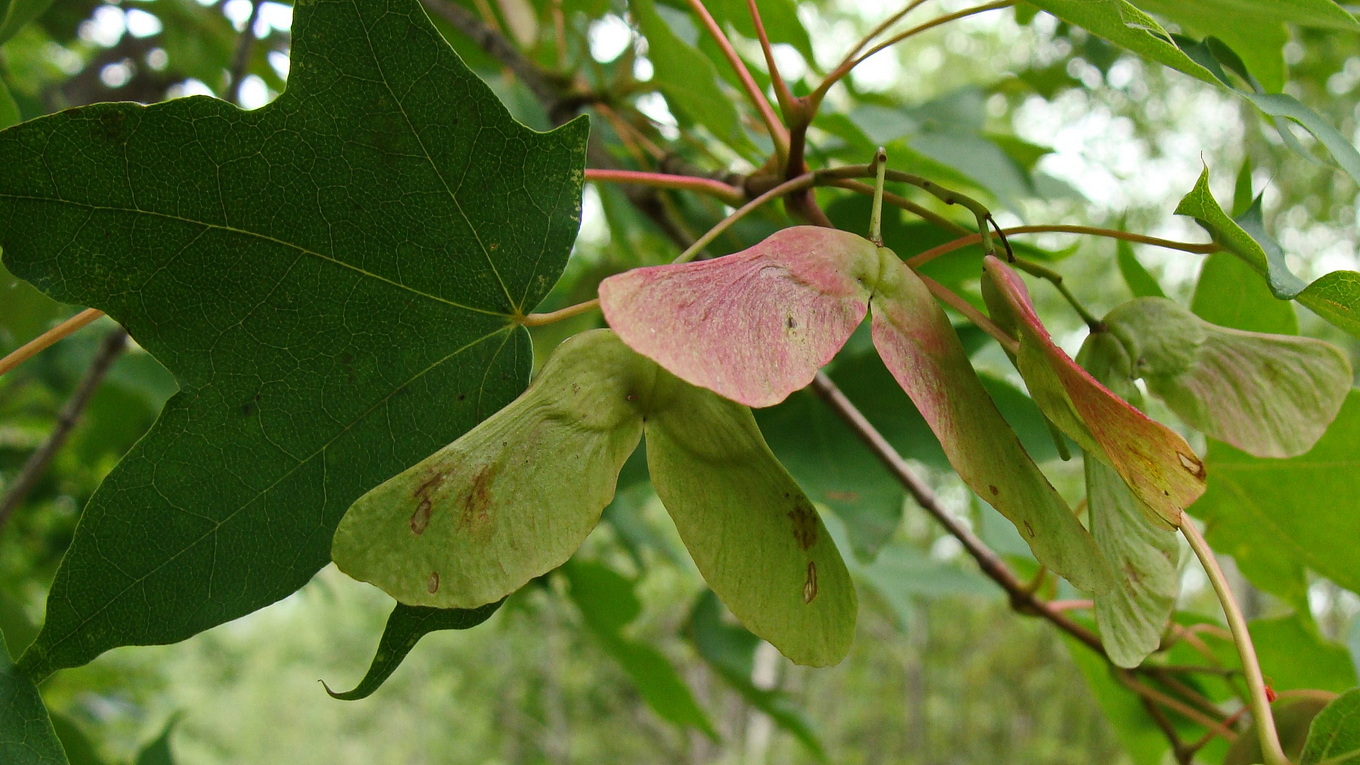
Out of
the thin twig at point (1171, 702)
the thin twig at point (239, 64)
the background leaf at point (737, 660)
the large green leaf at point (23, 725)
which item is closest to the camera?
the large green leaf at point (23, 725)

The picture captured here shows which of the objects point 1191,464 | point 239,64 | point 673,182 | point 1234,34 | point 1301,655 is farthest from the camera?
point 239,64

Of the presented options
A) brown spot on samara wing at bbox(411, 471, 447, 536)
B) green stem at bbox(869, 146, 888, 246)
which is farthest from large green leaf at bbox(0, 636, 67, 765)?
green stem at bbox(869, 146, 888, 246)

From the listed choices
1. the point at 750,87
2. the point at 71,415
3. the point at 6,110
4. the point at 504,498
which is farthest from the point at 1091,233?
the point at 71,415

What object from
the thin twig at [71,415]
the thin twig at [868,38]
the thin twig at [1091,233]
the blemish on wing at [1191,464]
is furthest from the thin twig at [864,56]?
the thin twig at [71,415]

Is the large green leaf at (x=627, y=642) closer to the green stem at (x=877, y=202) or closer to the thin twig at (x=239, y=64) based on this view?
the thin twig at (x=239, y=64)

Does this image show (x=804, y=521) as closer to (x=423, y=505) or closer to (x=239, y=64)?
(x=423, y=505)

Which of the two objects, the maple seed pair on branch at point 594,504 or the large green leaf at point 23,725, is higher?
the maple seed pair on branch at point 594,504
